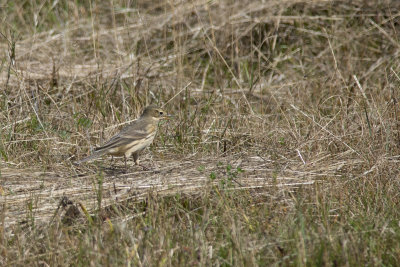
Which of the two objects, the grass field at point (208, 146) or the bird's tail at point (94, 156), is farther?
the bird's tail at point (94, 156)

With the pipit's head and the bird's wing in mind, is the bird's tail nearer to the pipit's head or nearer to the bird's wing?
the bird's wing

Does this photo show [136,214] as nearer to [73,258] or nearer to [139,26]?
[73,258]

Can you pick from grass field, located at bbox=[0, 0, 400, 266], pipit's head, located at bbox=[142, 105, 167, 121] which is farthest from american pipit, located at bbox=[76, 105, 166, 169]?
grass field, located at bbox=[0, 0, 400, 266]

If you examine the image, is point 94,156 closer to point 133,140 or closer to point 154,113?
point 133,140

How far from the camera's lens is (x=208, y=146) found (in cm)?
688

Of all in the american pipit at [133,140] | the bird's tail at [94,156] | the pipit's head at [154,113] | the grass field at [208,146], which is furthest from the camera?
the pipit's head at [154,113]

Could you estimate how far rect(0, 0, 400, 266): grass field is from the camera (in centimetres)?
442

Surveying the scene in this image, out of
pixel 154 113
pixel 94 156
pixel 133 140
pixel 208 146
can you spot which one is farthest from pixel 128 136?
pixel 208 146

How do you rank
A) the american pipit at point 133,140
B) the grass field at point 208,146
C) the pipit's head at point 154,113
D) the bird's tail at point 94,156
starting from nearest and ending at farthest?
the grass field at point 208,146, the bird's tail at point 94,156, the american pipit at point 133,140, the pipit's head at point 154,113

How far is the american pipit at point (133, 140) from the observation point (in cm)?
609

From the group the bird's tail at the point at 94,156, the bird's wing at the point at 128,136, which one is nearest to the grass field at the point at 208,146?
the bird's tail at the point at 94,156

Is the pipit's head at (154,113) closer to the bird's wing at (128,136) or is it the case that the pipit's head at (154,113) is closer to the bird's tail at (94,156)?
the bird's wing at (128,136)

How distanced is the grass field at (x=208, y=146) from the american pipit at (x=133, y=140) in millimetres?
181

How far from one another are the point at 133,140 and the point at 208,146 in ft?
3.08
